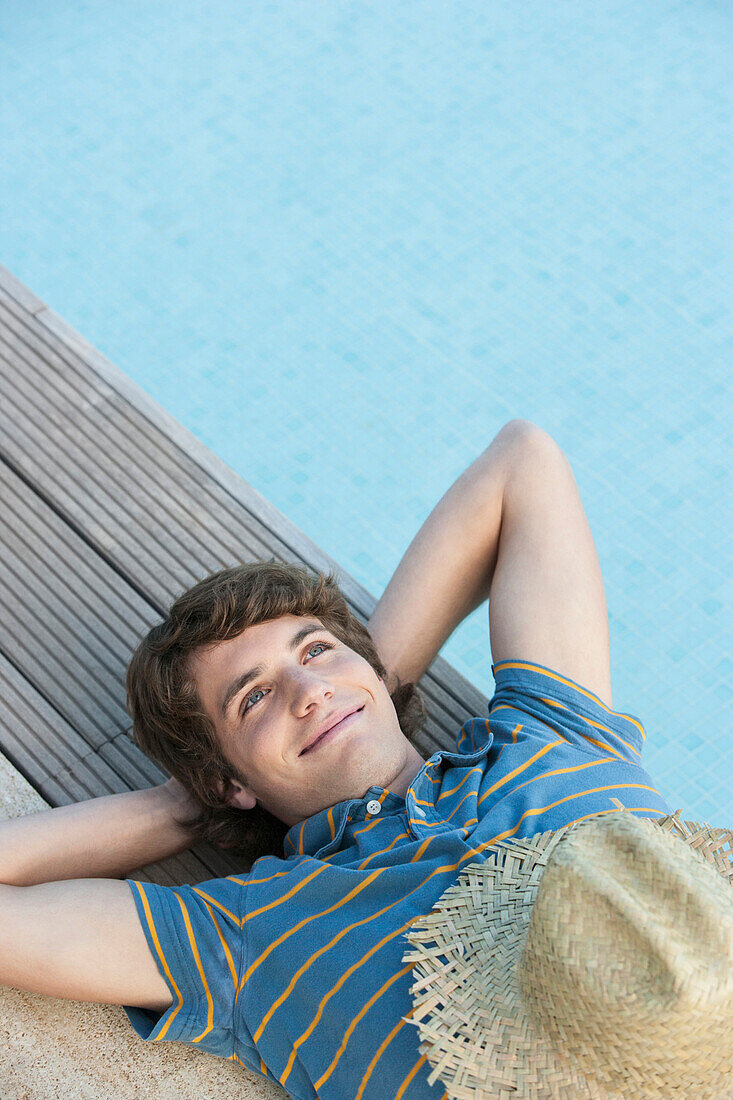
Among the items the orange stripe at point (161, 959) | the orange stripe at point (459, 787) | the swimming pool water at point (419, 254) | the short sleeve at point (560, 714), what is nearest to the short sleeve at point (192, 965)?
the orange stripe at point (161, 959)

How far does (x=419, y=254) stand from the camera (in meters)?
3.86

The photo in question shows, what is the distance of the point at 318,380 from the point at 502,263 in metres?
0.95

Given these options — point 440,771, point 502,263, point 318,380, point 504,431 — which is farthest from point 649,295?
point 440,771

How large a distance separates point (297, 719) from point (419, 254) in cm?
276

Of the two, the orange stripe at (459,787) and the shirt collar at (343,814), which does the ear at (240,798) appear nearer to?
the shirt collar at (343,814)

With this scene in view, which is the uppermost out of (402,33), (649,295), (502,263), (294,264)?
(402,33)

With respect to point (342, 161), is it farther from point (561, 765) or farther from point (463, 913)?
point (463, 913)

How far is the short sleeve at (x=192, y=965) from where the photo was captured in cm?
145

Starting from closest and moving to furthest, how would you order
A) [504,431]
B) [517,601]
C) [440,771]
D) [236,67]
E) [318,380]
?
1. [440,771]
2. [517,601]
3. [504,431]
4. [318,380]
5. [236,67]

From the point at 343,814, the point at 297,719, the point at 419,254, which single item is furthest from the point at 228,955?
the point at 419,254

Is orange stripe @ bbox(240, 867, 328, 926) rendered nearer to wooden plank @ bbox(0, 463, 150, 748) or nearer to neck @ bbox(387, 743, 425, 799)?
neck @ bbox(387, 743, 425, 799)

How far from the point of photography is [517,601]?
1.81 meters

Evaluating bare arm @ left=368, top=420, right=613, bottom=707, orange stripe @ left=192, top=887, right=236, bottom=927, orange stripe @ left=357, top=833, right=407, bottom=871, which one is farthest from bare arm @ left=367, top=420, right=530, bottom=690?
orange stripe @ left=192, top=887, right=236, bottom=927

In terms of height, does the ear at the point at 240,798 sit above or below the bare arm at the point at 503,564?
below
